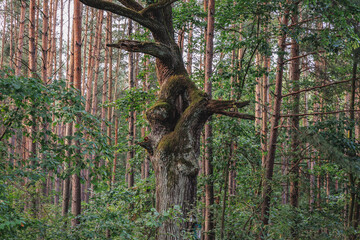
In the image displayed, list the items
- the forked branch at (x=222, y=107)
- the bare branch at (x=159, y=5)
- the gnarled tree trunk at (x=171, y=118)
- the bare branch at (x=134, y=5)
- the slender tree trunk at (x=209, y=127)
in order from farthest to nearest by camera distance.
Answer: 1. the slender tree trunk at (x=209, y=127)
2. the bare branch at (x=134, y=5)
3. the bare branch at (x=159, y=5)
4. the forked branch at (x=222, y=107)
5. the gnarled tree trunk at (x=171, y=118)

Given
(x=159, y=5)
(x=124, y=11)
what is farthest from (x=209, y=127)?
(x=124, y=11)

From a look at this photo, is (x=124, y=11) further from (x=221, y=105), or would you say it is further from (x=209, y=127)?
(x=209, y=127)

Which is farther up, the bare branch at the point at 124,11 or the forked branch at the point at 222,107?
the bare branch at the point at 124,11

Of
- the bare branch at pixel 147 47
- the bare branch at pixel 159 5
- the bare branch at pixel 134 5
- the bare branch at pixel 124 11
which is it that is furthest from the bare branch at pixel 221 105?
the bare branch at pixel 134 5

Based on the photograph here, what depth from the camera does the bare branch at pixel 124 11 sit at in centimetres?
480

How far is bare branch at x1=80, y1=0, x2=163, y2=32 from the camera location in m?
4.80

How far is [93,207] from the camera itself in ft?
17.9

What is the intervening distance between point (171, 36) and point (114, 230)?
12.4 ft

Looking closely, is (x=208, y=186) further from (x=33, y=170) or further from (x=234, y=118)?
(x=33, y=170)

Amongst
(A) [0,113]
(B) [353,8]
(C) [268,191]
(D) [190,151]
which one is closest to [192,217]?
(D) [190,151]

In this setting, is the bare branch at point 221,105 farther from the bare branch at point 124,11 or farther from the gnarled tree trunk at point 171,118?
the bare branch at point 124,11

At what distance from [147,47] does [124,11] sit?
2.33 ft

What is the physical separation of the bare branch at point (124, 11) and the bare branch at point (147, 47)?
0.38 metres

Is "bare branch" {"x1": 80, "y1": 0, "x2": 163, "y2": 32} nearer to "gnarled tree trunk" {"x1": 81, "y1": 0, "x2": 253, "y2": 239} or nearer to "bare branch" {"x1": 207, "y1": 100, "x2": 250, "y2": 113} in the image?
"gnarled tree trunk" {"x1": 81, "y1": 0, "x2": 253, "y2": 239}
